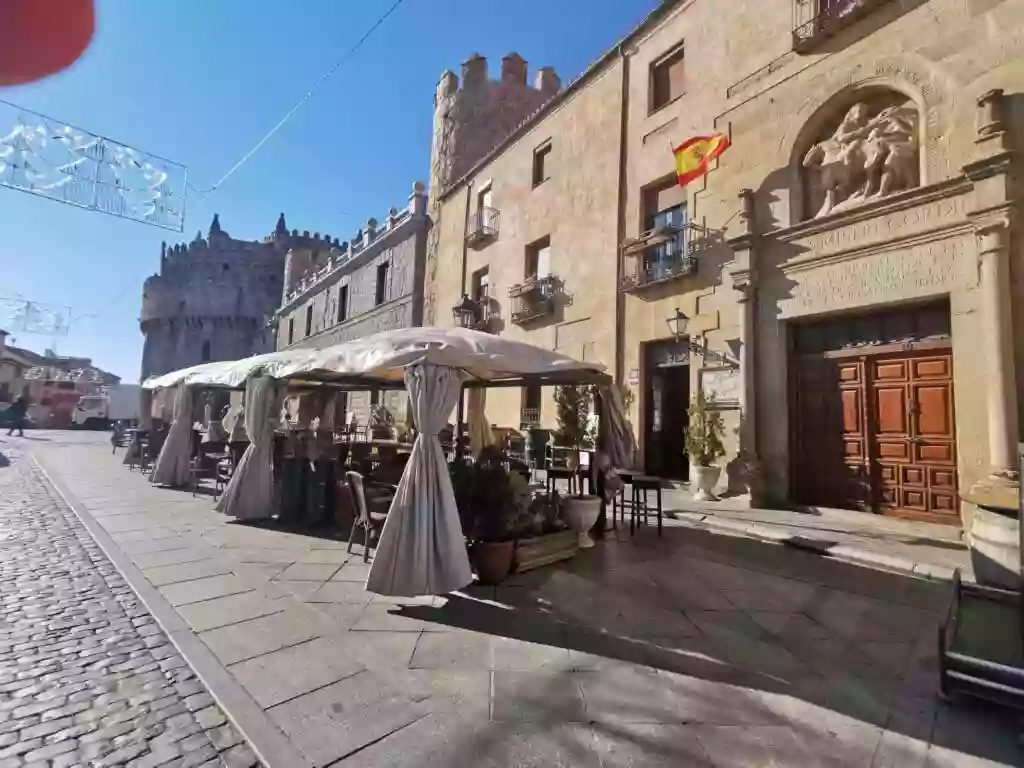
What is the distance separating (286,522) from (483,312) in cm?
999

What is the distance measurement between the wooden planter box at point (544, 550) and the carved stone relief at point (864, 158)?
6.33 metres

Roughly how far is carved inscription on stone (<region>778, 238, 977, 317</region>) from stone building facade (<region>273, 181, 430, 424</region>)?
12608 millimetres

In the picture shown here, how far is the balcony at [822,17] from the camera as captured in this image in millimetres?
7535

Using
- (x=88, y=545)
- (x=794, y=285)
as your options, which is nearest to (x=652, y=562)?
→ (x=794, y=285)

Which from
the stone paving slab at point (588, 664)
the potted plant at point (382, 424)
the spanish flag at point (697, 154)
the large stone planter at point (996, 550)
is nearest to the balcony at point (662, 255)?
the spanish flag at point (697, 154)

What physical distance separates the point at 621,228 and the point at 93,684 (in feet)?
36.8

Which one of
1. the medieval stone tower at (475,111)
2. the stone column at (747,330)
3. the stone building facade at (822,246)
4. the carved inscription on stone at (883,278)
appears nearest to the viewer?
the stone building facade at (822,246)

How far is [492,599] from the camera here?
3982 millimetres

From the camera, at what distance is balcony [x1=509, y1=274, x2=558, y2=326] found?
13242 mm

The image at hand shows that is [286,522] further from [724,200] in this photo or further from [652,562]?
[724,200]

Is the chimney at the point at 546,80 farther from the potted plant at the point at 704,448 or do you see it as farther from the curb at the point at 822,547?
the curb at the point at 822,547

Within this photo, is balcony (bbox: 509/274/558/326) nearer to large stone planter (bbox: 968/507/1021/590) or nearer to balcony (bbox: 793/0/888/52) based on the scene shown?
balcony (bbox: 793/0/888/52)

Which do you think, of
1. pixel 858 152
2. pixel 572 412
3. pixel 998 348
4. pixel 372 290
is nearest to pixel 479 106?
pixel 372 290

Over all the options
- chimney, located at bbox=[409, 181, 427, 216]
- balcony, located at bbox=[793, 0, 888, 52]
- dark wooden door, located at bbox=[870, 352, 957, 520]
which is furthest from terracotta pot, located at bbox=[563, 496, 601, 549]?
chimney, located at bbox=[409, 181, 427, 216]
